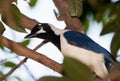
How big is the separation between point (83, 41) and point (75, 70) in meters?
1.63

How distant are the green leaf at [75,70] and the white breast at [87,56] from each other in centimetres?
118

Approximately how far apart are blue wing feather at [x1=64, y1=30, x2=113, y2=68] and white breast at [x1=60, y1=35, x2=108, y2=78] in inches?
1.4

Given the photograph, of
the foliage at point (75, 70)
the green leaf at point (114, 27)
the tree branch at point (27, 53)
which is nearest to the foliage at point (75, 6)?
the green leaf at point (114, 27)

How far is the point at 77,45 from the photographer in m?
2.11

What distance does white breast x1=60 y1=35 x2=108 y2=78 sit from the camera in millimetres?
1787

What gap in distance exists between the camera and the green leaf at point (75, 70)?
519 millimetres

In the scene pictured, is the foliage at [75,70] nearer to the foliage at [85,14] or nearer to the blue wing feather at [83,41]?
the foliage at [85,14]

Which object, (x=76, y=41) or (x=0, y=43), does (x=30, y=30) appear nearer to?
(x=76, y=41)

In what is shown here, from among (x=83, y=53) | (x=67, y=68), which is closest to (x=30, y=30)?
(x=83, y=53)

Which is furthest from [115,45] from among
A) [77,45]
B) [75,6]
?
[77,45]

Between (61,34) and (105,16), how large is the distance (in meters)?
1.18

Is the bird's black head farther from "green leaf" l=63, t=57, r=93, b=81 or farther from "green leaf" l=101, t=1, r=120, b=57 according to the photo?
"green leaf" l=63, t=57, r=93, b=81

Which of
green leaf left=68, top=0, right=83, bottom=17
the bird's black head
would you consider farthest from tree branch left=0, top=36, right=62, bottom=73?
the bird's black head

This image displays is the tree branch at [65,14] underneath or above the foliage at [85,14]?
underneath
